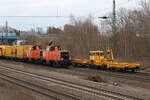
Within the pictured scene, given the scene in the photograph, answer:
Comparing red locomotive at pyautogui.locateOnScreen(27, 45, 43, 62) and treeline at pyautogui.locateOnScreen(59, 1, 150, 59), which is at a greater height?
treeline at pyautogui.locateOnScreen(59, 1, 150, 59)

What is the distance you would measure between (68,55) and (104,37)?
44.6ft

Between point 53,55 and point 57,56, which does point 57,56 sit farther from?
point 53,55

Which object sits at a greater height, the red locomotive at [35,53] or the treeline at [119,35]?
the treeline at [119,35]

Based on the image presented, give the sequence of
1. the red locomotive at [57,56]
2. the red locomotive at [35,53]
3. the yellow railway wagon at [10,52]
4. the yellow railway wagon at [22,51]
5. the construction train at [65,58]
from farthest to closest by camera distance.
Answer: the yellow railway wagon at [10,52] < the yellow railway wagon at [22,51] < the red locomotive at [35,53] < the red locomotive at [57,56] < the construction train at [65,58]

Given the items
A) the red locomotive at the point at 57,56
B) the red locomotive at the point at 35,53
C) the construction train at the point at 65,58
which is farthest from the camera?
the red locomotive at the point at 35,53

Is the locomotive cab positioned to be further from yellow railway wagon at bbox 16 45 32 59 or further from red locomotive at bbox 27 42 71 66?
yellow railway wagon at bbox 16 45 32 59

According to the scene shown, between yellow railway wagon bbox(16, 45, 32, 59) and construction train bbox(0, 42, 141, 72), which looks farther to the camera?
yellow railway wagon bbox(16, 45, 32, 59)

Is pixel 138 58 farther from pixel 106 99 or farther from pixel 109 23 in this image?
pixel 106 99

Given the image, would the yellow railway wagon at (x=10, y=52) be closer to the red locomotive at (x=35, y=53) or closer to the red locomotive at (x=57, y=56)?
the red locomotive at (x=35, y=53)

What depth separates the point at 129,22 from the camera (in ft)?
110

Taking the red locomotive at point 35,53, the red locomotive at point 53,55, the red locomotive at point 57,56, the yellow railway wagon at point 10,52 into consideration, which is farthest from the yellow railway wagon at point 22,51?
the red locomotive at point 57,56

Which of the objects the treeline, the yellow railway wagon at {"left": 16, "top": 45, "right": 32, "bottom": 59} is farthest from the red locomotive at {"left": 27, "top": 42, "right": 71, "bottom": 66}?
the treeline

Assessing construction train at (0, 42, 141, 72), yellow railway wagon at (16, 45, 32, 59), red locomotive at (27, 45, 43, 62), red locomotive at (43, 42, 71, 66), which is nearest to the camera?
construction train at (0, 42, 141, 72)

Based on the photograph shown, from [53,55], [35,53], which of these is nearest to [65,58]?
[53,55]
